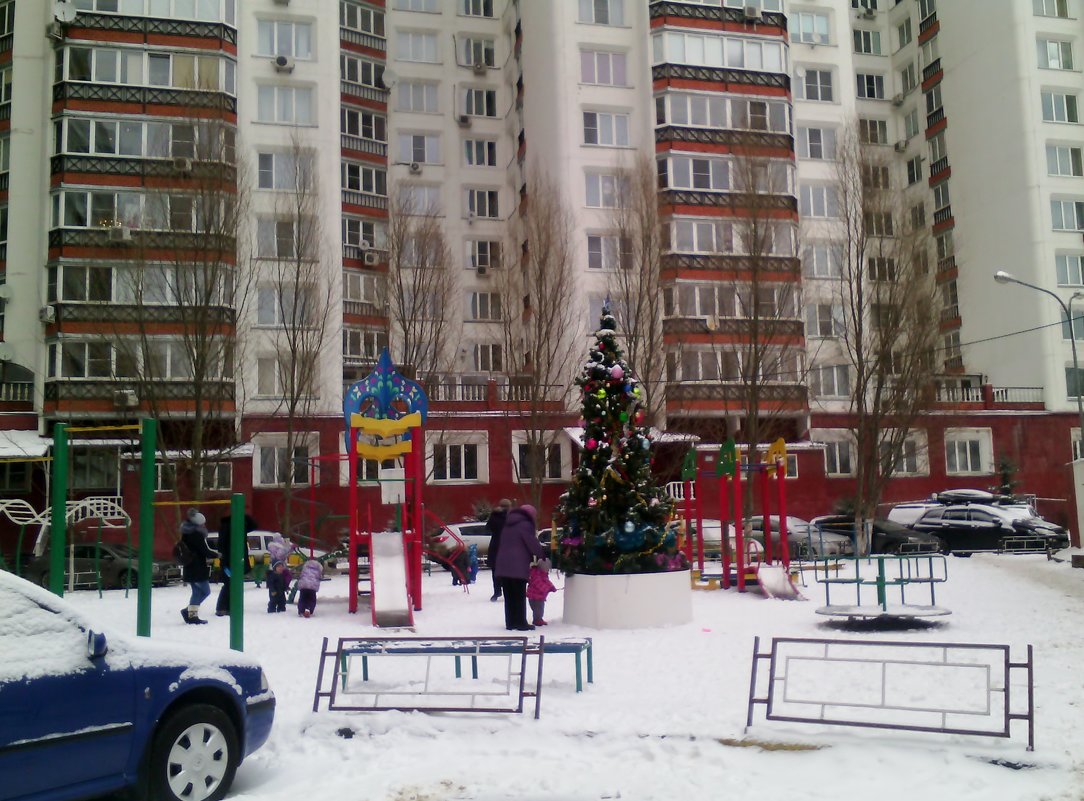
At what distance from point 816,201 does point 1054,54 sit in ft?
43.6

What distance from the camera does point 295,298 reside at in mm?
36531

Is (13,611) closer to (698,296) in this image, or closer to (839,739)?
(839,739)

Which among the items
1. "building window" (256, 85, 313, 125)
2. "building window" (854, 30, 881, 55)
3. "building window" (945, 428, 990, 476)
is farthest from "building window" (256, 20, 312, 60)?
"building window" (945, 428, 990, 476)

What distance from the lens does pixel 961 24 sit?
167ft

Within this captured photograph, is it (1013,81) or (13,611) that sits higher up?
(1013,81)

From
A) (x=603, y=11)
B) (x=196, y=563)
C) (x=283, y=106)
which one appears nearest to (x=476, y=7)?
(x=603, y=11)

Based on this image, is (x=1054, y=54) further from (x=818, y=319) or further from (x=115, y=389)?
(x=115, y=389)

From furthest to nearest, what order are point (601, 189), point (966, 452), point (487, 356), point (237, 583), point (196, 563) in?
point (487, 356), point (966, 452), point (601, 189), point (196, 563), point (237, 583)

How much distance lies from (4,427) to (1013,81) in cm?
4475

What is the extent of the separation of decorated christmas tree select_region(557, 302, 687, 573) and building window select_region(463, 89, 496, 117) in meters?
36.0

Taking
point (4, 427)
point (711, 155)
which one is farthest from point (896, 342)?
point (4, 427)

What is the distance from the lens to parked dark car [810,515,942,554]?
32062 millimetres

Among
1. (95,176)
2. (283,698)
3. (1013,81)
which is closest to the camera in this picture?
(283,698)

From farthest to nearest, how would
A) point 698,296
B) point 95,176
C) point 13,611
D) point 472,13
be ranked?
1. point 472,13
2. point 698,296
3. point 95,176
4. point 13,611
